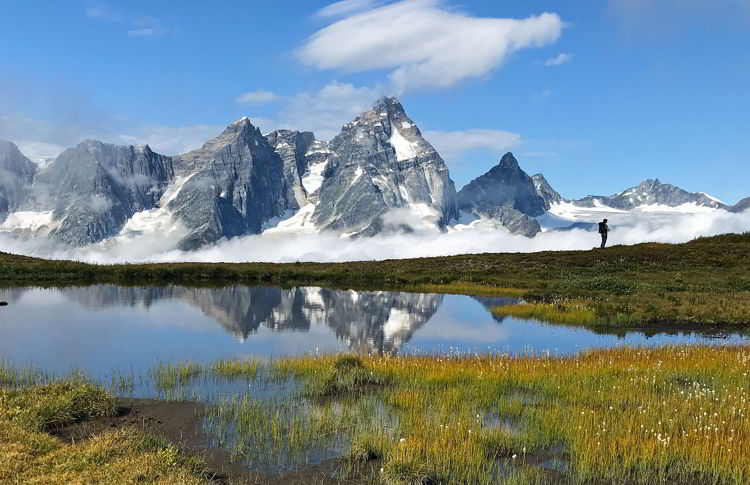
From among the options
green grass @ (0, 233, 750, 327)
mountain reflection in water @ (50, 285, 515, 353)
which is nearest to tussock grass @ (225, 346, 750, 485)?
mountain reflection in water @ (50, 285, 515, 353)

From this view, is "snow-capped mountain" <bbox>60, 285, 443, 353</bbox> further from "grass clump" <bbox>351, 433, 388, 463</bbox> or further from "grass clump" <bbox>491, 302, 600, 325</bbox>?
"grass clump" <bbox>351, 433, 388, 463</bbox>

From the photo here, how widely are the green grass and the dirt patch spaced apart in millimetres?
30789

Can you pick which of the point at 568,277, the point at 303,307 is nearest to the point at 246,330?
the point at 303,307

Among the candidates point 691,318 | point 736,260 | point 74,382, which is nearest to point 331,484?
point 74,382

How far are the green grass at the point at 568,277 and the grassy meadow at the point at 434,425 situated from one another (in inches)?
810

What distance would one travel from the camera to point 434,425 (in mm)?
14836

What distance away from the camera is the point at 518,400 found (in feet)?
58.2

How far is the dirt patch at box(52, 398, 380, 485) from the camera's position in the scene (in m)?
12.3

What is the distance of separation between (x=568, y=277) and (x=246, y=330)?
41.5 meters

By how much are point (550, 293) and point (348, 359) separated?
36.1 meters

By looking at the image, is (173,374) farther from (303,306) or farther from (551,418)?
(303,306)

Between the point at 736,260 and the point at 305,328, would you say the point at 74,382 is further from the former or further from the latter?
the point at 736,260

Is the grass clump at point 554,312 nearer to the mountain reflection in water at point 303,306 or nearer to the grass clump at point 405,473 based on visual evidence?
the mountain reflection in water at point 303,306

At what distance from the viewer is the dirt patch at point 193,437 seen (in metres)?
12.3
